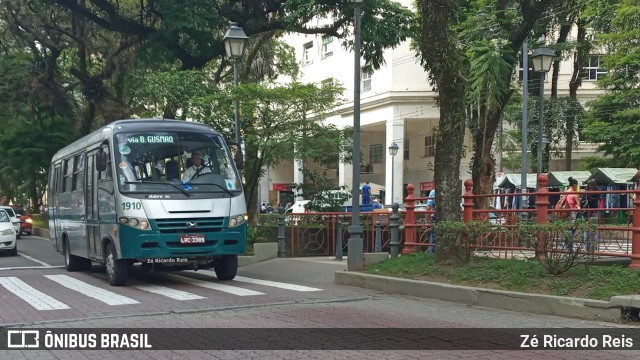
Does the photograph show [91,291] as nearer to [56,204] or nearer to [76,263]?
[76,263]

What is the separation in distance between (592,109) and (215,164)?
2641cm

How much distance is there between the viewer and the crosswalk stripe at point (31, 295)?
387 inches

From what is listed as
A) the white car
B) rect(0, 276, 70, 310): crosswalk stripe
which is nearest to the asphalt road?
rect(0, 276, 70, 310): crosswalk stripe

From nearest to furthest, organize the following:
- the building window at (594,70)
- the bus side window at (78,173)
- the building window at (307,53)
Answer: the bus side window at (78,173)
the building window at (594,70)
the building window at (307,53)

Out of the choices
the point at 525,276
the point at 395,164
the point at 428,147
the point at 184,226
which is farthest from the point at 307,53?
the point at 525,276

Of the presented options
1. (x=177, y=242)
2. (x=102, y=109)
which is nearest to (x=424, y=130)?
(x=102, y=109)

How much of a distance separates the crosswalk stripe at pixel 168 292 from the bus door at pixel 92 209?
151 centimetres

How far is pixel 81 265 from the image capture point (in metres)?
15.8

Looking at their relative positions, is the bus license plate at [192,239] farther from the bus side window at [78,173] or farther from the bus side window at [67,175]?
the bus side window at [67,175]

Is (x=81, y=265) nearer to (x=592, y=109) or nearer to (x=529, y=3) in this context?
(x=529, y=3)

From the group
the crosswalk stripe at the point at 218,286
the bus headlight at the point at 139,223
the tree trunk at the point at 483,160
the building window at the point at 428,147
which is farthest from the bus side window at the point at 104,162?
the building window at the point at 428,147

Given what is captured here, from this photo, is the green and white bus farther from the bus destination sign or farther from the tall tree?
the tall tree

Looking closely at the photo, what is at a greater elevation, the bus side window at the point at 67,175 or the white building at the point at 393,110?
the white building at the point at 393,110

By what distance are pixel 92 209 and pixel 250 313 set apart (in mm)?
6088
